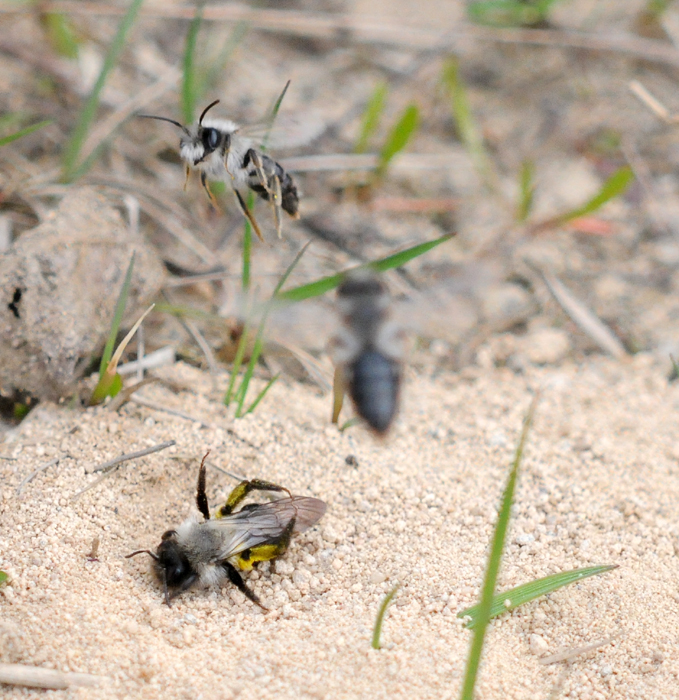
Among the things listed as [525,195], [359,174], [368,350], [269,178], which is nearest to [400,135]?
[359,174]

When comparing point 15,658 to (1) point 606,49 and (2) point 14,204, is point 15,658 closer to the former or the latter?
(2) point 14,204

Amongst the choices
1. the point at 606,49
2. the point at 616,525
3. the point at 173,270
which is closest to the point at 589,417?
the point at 616,525

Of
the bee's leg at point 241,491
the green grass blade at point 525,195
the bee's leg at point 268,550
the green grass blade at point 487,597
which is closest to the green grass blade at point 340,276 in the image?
the bee's leg at point 241,491

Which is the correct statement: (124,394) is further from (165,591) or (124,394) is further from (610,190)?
(610,190)

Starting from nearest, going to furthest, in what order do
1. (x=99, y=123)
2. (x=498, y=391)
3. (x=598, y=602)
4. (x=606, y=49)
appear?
(x=598, y=602) → (x=498, y=391) → (x=99, y=123) → (x=606, y=49)

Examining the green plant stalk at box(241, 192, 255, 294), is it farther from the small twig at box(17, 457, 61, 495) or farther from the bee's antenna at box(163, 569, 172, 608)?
the bee's antenna at box(163, 569, 172, 608)
